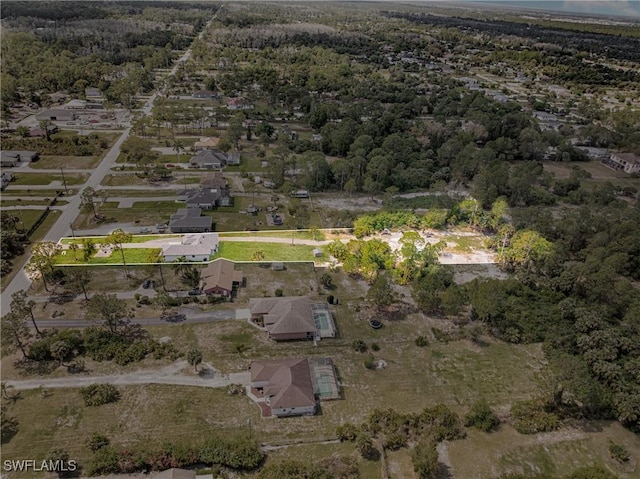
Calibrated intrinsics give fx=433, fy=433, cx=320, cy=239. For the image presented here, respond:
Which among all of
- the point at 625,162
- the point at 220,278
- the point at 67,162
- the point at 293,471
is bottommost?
the point at 67,162

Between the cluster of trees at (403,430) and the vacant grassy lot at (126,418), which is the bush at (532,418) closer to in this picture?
the cluster of trees at (403,430)

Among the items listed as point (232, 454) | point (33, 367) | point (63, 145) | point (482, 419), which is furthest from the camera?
point (63, 145)

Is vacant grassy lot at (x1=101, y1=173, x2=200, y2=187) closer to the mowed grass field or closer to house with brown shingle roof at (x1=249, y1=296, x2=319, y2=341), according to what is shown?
house with brown shingle roof at (x1=249, y1=296, x2=319, y2=341)

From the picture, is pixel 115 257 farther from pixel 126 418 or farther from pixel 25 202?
pixel 126 418

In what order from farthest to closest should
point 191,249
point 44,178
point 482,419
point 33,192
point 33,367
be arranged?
1. point 44,178
2. point 33,192
3. point 191,249
4. point 33,367
5. point 482,419

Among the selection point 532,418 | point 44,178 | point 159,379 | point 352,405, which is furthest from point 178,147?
point 532,418

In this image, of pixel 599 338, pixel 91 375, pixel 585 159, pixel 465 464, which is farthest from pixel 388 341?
pixel 585 159

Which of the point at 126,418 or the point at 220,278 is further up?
the point at 220,278
